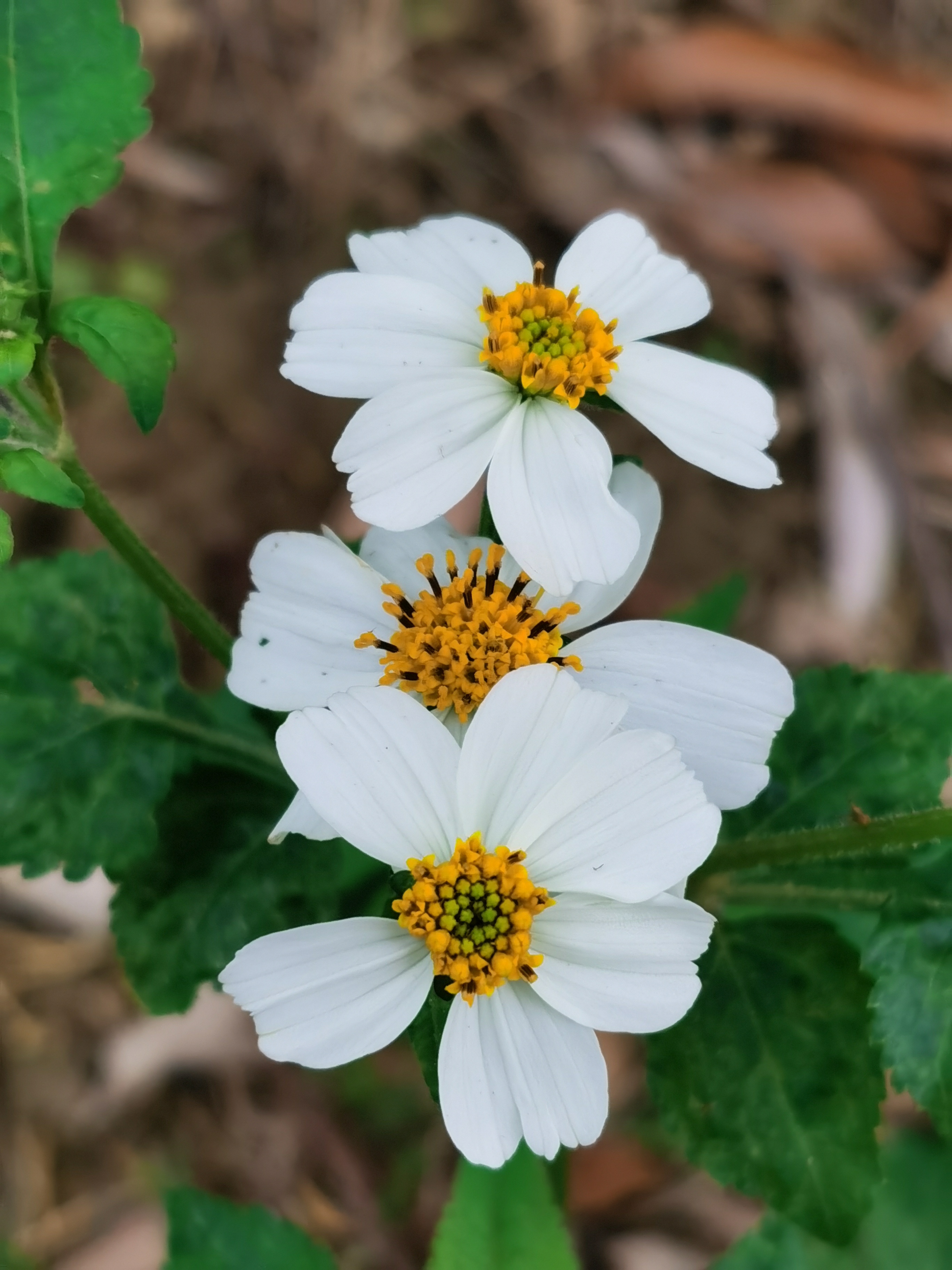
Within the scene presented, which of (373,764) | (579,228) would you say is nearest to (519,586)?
(373,764)

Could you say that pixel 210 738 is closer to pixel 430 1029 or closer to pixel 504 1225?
pixel 430 1029

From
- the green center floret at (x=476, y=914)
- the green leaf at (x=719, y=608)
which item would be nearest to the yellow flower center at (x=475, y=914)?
the green center floret at (x=476, y=914)

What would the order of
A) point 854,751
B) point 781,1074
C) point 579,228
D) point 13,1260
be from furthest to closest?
point 579,228
point 13,1260
point 854,751
point 781,1074

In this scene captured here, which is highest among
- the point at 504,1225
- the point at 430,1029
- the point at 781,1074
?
the point at 430,1029

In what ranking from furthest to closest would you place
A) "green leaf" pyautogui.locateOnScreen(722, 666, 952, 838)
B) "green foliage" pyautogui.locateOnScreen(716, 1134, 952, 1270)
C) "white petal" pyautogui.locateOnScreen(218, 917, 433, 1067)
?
"green foliage" pyautogui.locateOnScreen(716, 1134, 952, 1270)
"green leaf" pyautogui.locateOnScreen(722, 666, 952, 838)
"white petal" pyautogui.locateOnScreen(218, 917, 433, 1067)

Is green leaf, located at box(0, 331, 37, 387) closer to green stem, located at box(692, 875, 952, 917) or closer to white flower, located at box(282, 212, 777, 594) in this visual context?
white flower, located at box(282, 212, 777, 594)

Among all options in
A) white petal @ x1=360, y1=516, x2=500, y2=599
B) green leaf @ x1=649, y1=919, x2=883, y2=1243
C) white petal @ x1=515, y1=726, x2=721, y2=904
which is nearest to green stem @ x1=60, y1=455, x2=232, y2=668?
white petal @ x1=360, y1=516, x2=500, y2=599

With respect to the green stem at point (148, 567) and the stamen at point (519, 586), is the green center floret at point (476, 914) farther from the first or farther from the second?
the green stem at point (148, 567)
